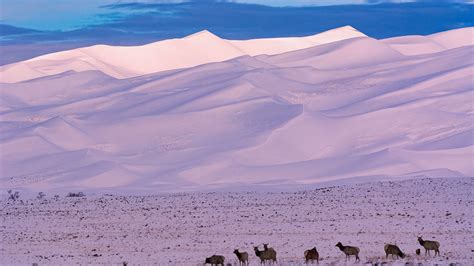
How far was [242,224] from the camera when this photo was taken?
78.3ft

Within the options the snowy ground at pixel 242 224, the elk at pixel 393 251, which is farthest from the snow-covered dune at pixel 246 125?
the elk at pixel 393 251

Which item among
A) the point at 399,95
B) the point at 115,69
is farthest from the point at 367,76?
the point at 115,69

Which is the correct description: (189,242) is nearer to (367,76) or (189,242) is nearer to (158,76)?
(367,76)

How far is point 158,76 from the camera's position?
80.4 m

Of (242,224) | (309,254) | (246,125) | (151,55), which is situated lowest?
(309,254)

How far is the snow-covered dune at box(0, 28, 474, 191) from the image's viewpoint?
4412cm

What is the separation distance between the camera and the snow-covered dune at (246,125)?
4412 centimetres

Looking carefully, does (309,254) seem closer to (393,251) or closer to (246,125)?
(393,251)

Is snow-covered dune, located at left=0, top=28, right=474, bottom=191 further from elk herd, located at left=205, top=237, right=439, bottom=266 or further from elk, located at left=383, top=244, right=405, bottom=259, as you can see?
elk, located at left=383, top=244, right=405, bottom=259

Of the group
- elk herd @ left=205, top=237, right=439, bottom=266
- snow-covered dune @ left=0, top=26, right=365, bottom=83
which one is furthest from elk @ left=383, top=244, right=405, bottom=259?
snow-covered dune @ left=0, top=26, right=365, bottom=83

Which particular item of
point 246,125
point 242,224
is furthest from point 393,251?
point 246,125

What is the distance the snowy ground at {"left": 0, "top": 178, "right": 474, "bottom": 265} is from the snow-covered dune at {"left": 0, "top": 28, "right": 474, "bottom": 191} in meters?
10.5

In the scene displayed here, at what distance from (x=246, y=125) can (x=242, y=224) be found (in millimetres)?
31976

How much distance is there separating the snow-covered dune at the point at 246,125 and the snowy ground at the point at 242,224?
10.5m
